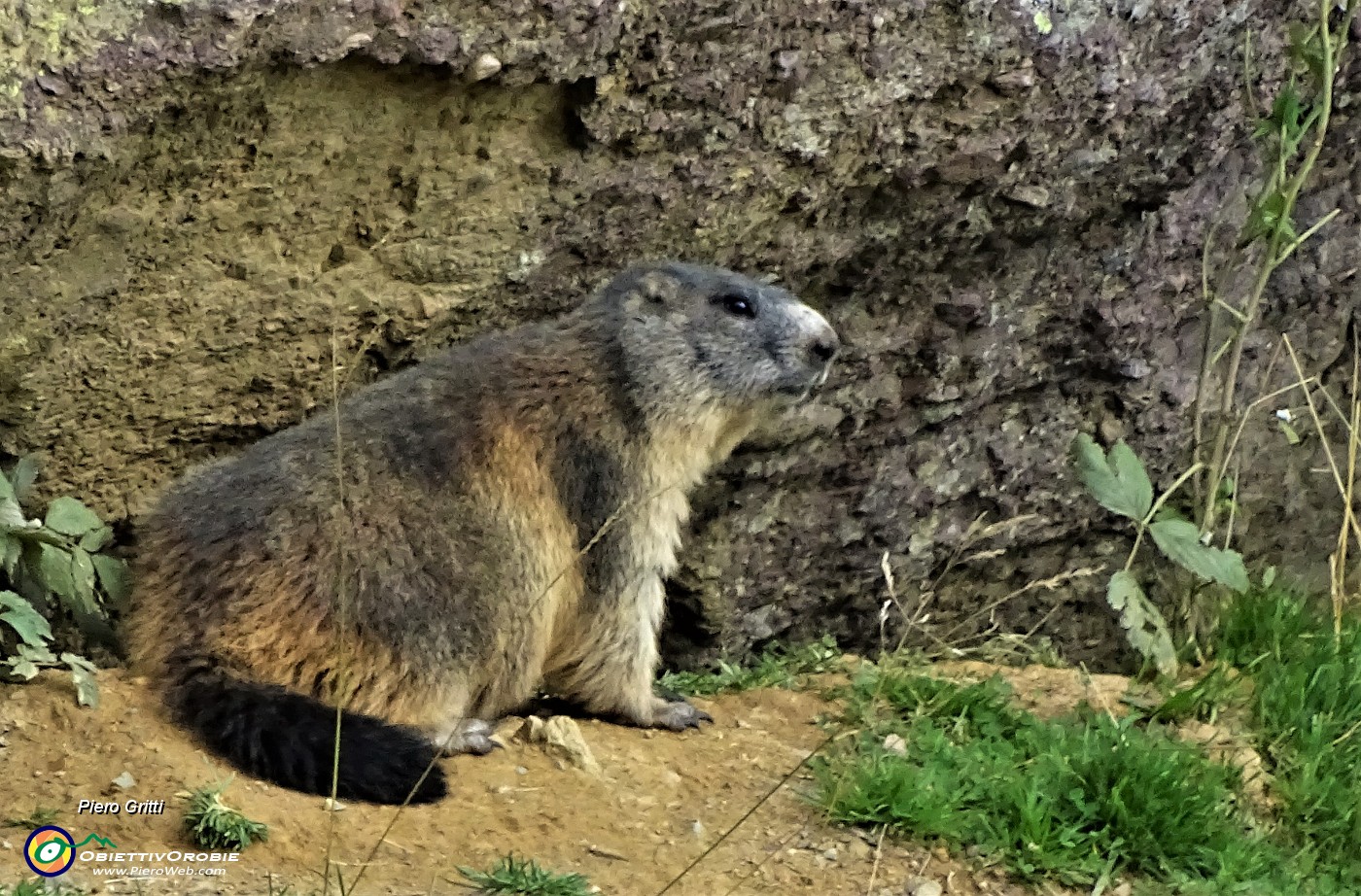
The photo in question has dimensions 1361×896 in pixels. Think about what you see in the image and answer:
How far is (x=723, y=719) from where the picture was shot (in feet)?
16.5

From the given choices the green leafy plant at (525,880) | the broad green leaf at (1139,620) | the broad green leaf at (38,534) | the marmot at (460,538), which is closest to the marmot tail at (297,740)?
the marmot at (460,538)

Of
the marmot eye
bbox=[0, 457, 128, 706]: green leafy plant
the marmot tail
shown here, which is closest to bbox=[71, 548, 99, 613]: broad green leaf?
bbox=[0, 457, 128, 706]: green leafy plant

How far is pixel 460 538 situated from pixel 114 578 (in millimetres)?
1075

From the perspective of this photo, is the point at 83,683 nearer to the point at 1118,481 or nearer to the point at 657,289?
the point at 657,289

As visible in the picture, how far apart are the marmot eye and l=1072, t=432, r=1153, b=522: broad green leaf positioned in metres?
A: 1.22

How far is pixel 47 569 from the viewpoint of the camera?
4.40m

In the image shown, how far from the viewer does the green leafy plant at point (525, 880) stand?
350 cm

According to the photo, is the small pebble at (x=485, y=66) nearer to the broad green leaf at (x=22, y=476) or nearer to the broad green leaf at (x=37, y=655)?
the broad green leaf at (x=22, y=476)

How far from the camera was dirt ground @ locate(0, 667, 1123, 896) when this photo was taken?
3529 millimetres

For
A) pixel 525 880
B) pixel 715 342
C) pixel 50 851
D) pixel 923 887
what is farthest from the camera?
pixel 715 342

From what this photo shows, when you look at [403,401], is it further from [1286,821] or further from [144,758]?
[1286,821]

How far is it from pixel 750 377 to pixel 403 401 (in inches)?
45.7

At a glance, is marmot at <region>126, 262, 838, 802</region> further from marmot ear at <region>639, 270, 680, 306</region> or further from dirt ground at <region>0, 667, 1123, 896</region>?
dirt ground at <region>0, 667, 1123, 896</region>
